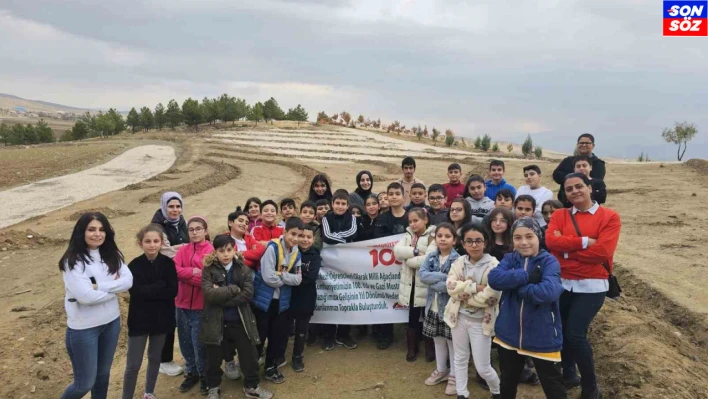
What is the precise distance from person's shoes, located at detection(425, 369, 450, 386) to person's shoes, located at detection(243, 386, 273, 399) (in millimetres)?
1688

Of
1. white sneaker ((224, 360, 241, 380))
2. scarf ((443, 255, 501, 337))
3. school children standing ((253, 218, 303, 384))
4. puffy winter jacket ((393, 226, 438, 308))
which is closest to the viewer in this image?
scarf ((443, 255, 501, 337))

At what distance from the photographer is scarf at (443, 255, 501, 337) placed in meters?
3.91

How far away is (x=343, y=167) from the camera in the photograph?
83.4 ft

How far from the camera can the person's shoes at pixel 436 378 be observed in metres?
4.65

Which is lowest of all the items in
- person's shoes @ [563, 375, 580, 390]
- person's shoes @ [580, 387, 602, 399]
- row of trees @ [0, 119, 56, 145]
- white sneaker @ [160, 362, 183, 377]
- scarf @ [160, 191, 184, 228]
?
white sneaker @ [160, 362, 183, 377]

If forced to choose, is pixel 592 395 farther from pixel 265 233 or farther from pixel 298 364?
pixel 265 233

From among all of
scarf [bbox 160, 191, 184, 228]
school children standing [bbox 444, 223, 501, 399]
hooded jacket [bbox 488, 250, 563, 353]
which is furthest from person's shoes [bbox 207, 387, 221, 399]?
hooded jacket [bbox 488, 250, 563, 353]

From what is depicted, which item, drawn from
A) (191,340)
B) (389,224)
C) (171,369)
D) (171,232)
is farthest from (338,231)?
(171,369)

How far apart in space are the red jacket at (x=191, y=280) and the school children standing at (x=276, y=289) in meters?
0.58

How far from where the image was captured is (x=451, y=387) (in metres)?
4.45

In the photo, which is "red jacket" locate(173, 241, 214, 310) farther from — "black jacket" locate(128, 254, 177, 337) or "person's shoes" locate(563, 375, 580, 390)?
"person's shoes" locate(563, 375, 580, 390)

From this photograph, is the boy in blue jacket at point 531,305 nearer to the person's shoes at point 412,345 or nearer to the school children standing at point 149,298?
the person's shoes at point 412,345

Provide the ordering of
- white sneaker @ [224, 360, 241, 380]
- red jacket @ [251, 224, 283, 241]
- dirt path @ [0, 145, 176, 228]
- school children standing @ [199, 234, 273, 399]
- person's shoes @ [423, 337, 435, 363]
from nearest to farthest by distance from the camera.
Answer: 1. school children standing @ [199, 234, 273, 399]
2. white sneaker @ [224, 360, 241, 380]
3. person's shoes @ [423, 337, 435, 363]
4. red jacket @ [251, 224, 283, 241]
5. dirt path @ [0, 145, 176, 228]

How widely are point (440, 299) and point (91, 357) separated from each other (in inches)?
131
